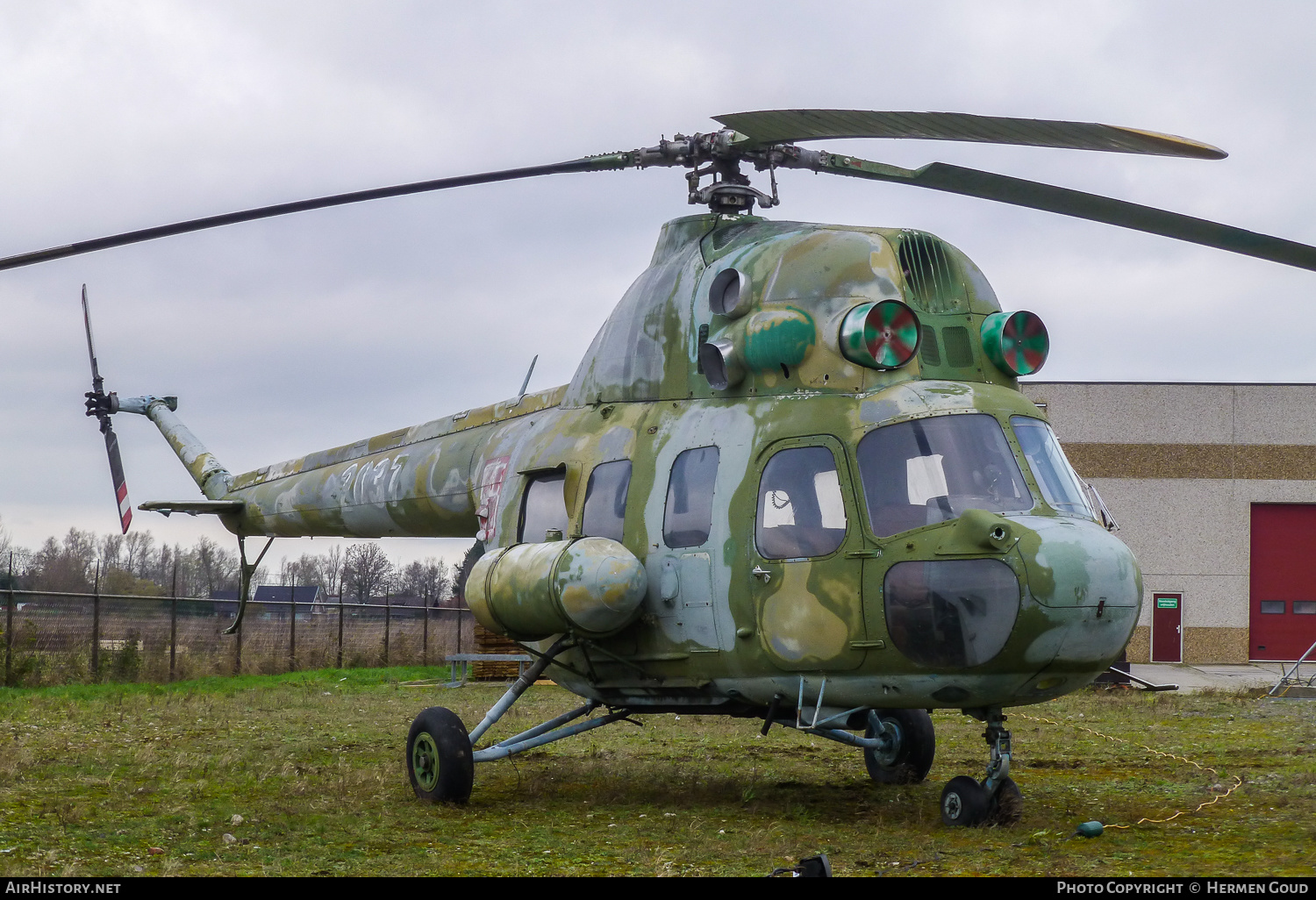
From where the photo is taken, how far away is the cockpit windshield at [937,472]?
26.1 feet

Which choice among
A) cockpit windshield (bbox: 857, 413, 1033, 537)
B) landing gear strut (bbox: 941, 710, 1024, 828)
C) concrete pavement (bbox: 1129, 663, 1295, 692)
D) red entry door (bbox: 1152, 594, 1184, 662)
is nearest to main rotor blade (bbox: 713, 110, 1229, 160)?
cockpit windshield (bbox: 857, 413, 1033, 537)

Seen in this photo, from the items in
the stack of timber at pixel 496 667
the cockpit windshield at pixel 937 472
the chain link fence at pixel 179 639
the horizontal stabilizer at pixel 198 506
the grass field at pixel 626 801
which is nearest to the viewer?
the grass field at pixel 626 801

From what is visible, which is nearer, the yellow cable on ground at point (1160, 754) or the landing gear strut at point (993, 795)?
the landing gear strut at point (993, 795)

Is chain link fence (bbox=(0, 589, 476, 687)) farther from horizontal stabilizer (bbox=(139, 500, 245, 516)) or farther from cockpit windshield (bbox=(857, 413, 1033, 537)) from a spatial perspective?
cockpit windshield (bbox=(857, 413, 1033, 537))

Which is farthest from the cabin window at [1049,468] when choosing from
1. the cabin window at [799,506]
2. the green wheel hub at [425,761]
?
the green wheel hub at [425,761]

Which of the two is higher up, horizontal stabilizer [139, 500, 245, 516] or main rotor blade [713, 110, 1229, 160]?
main rotor blade [713, 110, 1229, 160]

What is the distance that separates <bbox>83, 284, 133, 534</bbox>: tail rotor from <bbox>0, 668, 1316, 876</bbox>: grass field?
3062 millimetres

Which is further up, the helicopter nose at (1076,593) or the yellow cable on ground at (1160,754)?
the helicopter nose at (1076,593)

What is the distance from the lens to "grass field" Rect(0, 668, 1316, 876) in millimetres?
7223

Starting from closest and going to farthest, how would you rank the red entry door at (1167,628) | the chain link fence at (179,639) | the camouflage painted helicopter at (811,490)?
1. the camouflage painted helicopter at (811,490)
2. the chain link fence at (179,639)
3. the red entry door at (1167,628)

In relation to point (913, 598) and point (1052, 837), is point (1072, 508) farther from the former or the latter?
point (1052, 837)

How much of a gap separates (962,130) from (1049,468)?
2.28 metres

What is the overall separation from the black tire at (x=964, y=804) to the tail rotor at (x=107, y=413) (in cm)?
1336

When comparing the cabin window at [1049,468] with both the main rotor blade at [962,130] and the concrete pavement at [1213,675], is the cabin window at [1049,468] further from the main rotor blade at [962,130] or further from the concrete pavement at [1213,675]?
the concrete pavement at [1213,675]
